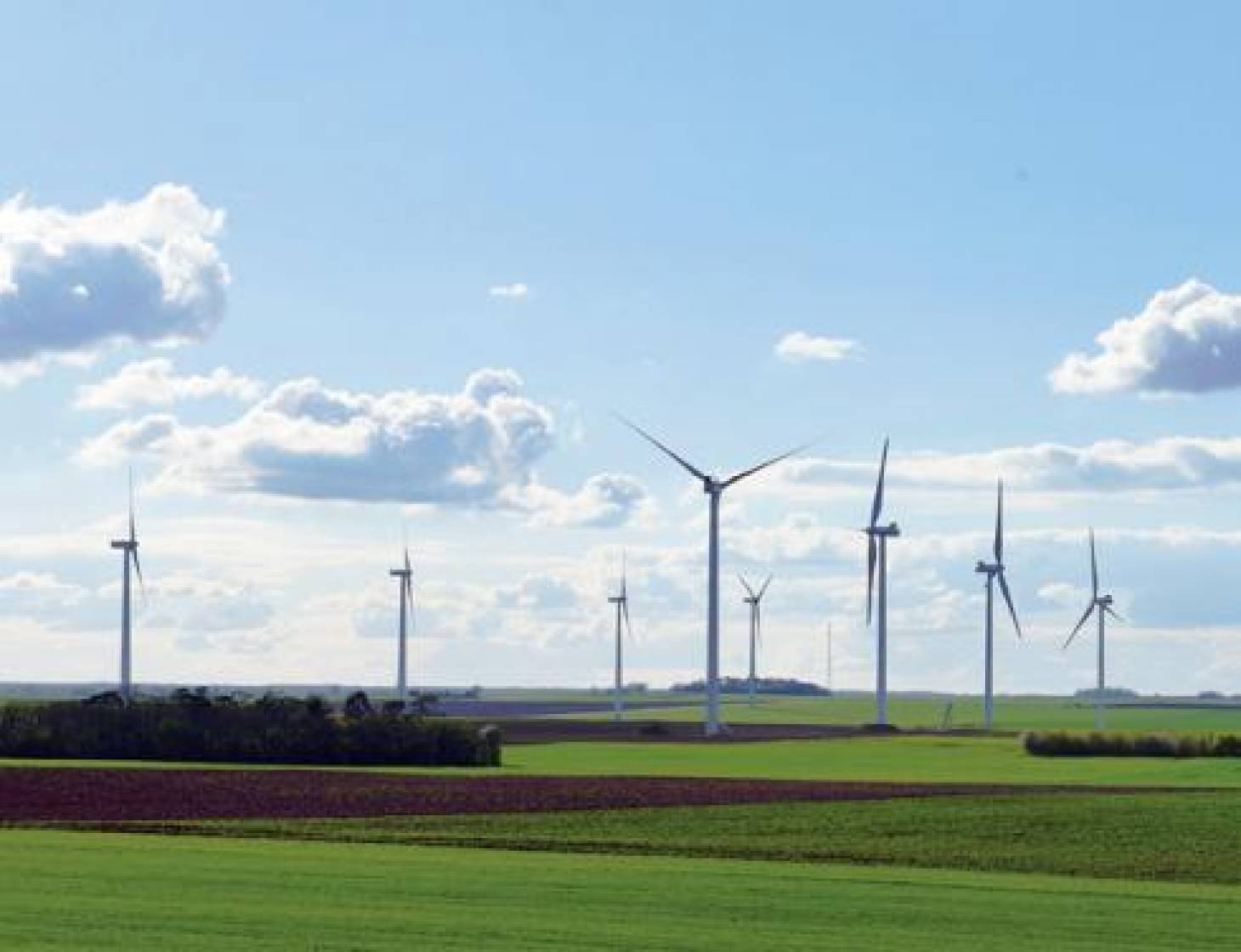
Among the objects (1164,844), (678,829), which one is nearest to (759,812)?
(678,829)

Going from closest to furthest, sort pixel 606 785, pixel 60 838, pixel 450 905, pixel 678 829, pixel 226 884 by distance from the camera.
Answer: pixel 450 905 < pixel 226 884 < pixel 60 838 < pixel 678 829 < pixel 606 785

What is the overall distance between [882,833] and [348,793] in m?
20.3

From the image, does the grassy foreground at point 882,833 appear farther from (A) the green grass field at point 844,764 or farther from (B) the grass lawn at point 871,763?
(B) the grass lawn at point 871,763

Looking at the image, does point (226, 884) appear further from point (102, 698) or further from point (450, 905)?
point (102, 698)

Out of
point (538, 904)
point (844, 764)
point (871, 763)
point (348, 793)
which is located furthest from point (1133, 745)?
point (538, 904)

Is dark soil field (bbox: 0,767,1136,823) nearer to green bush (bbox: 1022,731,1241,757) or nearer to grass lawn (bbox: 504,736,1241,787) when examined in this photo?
grass lawn (bbox: 504,736,1241,787)

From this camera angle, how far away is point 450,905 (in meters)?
35.9

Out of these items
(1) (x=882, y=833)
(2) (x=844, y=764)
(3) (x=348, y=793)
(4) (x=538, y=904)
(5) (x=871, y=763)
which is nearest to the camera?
(4) (x=538, y=904)

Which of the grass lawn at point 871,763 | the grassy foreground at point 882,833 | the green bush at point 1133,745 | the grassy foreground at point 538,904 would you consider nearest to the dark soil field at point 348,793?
the grassy foreground at point 882,833

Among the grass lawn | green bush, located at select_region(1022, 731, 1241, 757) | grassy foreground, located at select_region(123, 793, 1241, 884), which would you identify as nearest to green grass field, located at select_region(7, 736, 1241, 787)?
the grass lawn

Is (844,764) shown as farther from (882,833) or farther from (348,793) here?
(882,833)

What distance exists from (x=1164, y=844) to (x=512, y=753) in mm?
61308

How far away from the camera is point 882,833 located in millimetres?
53656

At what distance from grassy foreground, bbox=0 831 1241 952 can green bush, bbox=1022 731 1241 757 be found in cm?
7072
